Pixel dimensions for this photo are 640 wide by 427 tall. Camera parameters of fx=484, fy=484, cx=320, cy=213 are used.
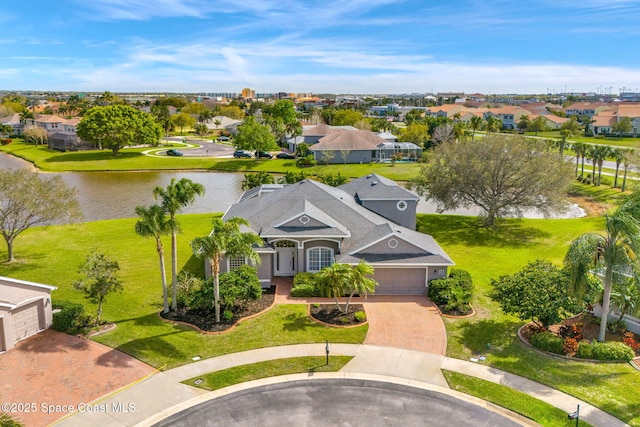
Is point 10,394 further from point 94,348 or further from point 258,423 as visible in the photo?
point 258,423

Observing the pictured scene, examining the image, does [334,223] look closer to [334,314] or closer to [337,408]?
[334,314]

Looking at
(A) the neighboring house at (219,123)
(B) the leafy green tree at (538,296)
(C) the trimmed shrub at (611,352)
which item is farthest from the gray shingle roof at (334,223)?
(A) the neighboring house at (219,123)

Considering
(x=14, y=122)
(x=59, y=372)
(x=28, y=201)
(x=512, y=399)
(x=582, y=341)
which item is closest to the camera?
(x=512, y=399)

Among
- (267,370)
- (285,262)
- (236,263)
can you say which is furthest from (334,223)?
(267,370)

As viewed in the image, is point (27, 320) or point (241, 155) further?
point (241, 155)

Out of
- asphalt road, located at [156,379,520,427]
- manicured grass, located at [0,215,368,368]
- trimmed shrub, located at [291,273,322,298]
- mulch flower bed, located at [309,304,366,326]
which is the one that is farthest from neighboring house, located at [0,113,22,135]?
asphalt road, located at [156,379,520,427]

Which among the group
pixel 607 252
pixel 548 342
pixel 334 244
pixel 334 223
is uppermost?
pixel 607 252
